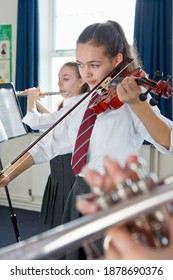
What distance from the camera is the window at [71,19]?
323cm

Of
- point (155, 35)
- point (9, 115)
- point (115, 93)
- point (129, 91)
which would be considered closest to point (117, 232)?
point (129, 91)

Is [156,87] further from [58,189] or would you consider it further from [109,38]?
[58,189]

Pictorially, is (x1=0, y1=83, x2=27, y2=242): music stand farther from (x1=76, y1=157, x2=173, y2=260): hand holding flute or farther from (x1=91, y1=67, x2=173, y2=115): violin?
(x1=76, y1=157, x2=173, y2=260): hand holding flute

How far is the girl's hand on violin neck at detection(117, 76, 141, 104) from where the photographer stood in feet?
3.65

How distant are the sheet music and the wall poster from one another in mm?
1469

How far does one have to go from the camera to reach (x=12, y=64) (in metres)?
3.49

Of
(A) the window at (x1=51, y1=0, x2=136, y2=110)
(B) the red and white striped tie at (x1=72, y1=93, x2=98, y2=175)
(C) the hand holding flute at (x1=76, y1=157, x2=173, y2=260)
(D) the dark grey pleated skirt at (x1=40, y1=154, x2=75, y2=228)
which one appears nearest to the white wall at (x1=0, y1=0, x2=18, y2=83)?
(A) the window at (x1=51, y1=0, x2=136, y2=110)

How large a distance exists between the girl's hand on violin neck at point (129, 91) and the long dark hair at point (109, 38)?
0.12 m

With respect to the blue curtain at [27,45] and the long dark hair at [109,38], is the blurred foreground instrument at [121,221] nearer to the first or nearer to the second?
the long dark hair at [109,38]

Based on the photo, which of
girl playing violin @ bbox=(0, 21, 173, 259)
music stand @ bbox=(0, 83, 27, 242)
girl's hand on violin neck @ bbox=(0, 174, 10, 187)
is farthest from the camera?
music stand @ bbox=(0, 83, 27, 242)

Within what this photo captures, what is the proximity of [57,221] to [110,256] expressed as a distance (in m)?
1.72

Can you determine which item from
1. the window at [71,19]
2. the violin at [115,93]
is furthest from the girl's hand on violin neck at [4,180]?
the window at [71,19]

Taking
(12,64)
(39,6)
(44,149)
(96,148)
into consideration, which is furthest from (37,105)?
(96,148)

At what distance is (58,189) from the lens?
2.20 metres
